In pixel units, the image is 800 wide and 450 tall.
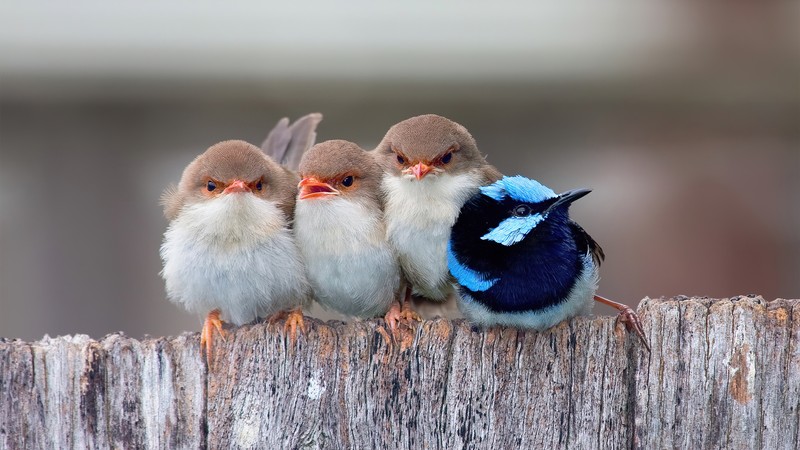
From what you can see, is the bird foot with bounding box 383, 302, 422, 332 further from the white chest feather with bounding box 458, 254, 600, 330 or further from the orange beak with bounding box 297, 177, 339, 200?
the orange beak with bounding box 297, 177, 339, 200

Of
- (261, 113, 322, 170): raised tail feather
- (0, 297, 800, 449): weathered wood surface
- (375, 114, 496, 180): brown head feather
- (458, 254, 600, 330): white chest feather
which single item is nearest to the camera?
(0, 297, 800, 449): weathered wood surface

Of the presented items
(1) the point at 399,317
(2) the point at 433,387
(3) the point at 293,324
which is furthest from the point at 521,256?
(3) the point at 293,324


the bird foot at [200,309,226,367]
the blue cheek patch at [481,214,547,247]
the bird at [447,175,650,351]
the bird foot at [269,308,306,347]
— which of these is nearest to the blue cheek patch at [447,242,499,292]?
the bird at [447,175,650,351]

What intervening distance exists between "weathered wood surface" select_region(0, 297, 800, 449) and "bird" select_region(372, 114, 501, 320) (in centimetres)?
71

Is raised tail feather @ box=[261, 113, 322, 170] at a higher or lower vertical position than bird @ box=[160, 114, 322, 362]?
higher

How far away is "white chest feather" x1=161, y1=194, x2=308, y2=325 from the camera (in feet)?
15.4

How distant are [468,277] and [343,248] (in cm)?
77

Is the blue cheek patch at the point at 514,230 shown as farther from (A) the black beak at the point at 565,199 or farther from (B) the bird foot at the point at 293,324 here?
(B) the bird foot at the point at 293,324

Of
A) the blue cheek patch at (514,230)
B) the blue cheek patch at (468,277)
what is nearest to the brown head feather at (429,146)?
the blue cheek patch at (468,277)

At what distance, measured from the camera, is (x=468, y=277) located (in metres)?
4.19

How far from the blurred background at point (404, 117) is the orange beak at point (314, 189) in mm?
2081

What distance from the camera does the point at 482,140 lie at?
272 inches

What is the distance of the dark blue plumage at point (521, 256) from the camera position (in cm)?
405

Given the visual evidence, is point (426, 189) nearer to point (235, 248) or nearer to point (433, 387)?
point (235, 248)
